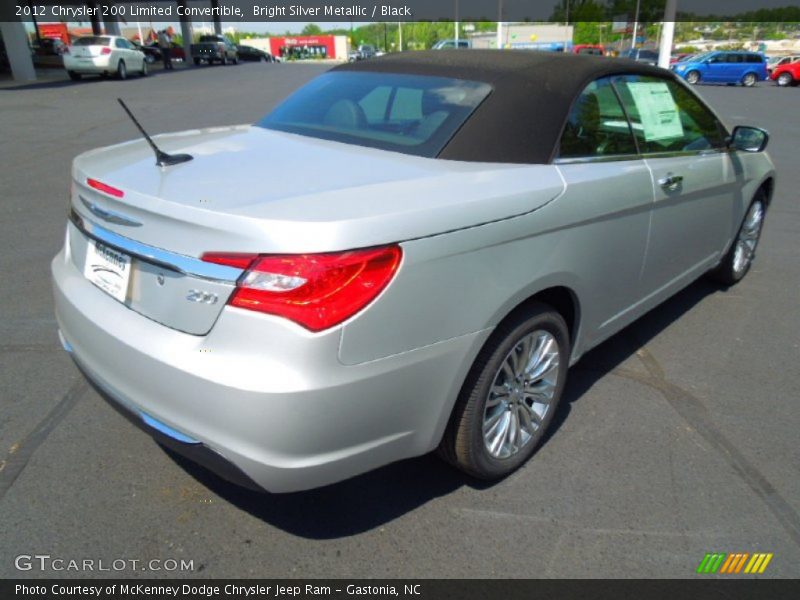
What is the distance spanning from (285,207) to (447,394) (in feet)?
2.80

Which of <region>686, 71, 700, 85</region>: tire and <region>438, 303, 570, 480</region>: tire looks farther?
<region>686, 71, 700, 85</region>: tire

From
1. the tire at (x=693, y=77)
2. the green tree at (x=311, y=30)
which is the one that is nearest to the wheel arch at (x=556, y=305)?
the tire at (x=693, y=77)

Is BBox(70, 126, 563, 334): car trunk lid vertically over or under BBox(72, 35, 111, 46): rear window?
under

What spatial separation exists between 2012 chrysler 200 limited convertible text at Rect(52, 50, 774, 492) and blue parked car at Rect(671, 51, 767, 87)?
32.3 meters

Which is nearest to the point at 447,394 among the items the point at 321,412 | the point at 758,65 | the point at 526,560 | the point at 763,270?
the point at 321,412

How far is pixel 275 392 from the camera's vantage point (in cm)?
173

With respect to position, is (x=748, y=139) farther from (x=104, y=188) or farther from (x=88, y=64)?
(x=88, y=64)

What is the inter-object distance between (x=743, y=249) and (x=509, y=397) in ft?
10.7

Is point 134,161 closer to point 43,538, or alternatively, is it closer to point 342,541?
point 43,538

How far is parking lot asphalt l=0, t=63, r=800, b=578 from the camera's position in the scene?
7.14 ft

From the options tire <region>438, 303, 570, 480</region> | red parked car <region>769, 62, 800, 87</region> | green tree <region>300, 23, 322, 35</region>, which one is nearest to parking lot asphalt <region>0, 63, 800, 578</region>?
tire <region>438, 303, 570, 480</region>

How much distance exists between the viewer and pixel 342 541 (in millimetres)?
2246

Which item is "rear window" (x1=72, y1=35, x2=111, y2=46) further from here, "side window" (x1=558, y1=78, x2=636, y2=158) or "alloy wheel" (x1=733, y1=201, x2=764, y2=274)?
"side window" (x1=558, y1=78, x2=636, y2=158)

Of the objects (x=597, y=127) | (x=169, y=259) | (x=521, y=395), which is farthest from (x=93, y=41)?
(x=521, y=395)
